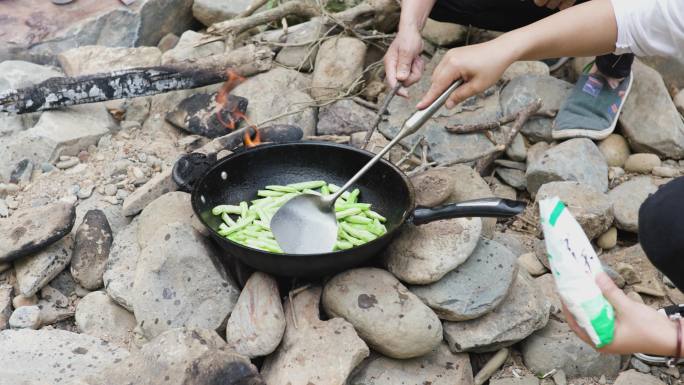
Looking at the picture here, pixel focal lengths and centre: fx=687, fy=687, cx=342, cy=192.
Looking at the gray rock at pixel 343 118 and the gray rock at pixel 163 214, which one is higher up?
the gray rock at pixel 163 214

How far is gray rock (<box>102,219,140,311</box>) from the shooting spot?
8.86 ft

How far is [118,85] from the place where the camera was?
3.68 meters

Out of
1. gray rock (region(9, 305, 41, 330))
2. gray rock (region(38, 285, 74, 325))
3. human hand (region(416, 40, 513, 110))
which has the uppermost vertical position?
human hand (region(416, 40, 513, 110))

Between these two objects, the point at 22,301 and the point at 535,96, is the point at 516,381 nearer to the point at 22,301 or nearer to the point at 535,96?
the point at 535,96

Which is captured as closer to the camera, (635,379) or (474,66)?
(474,66)

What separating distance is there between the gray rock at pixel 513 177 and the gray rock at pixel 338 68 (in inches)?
37.6

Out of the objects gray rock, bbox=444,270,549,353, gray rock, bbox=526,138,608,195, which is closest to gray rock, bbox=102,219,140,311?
gray rock, bbox=444,270,549,353

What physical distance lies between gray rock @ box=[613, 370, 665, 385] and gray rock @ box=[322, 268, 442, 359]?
0.70m

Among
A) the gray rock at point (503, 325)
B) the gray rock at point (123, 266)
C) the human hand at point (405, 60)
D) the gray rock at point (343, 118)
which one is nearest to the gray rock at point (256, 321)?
the gray rock at point (123, 266)

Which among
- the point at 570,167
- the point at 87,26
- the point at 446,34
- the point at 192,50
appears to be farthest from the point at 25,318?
the point at 446,34

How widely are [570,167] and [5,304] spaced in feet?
8.64

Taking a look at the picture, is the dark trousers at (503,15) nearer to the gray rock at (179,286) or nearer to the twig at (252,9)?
the twig at (252,9)

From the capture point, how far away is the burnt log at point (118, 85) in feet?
11.8

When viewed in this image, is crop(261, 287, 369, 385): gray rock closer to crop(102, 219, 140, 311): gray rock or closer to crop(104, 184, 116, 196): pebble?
crop(102, 219, 140, 311): gray rock
